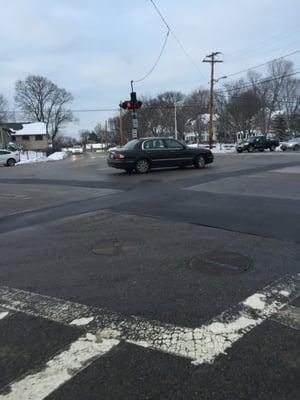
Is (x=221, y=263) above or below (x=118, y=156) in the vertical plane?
below

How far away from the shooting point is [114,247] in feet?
20.8

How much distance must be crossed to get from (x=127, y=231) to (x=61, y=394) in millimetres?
4628

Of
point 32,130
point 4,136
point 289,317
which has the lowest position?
point 289,317

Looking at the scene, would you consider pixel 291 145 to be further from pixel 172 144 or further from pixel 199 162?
pixel 172 144

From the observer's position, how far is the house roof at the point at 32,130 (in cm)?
9288

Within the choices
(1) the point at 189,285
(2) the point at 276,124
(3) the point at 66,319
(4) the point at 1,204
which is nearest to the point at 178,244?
(1) the point at 189,285

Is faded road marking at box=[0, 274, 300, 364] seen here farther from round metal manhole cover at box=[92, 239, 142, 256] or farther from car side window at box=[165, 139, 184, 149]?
car side window at box=[165, 139, 184, 149]

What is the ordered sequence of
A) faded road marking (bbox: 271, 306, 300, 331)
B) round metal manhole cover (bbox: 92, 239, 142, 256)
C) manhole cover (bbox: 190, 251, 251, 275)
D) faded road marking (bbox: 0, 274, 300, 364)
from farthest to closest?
round metal manhole cover (bbox: 92, 239, 142, 256)
manhole cover (bbox: 190, 251, 251, 275)
faded road marking (bbox: 271, 306, 300, 331)
faded road marking (bbox: 0, 274, 300, 364)

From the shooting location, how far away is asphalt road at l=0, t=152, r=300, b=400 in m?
2.94

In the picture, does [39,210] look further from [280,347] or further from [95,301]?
[280,347]

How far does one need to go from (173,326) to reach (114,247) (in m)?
2.75

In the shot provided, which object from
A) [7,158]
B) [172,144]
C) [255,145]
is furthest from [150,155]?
[255,145]

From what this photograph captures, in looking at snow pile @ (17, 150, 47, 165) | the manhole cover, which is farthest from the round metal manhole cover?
snow pile @ (17, 150, 47, 165)

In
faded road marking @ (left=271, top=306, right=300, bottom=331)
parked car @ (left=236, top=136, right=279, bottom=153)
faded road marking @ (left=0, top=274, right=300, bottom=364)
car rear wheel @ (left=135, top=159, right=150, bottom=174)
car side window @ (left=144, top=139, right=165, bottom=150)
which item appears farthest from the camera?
parked car @ (left=236, top=136, right=279, bottom=153)
